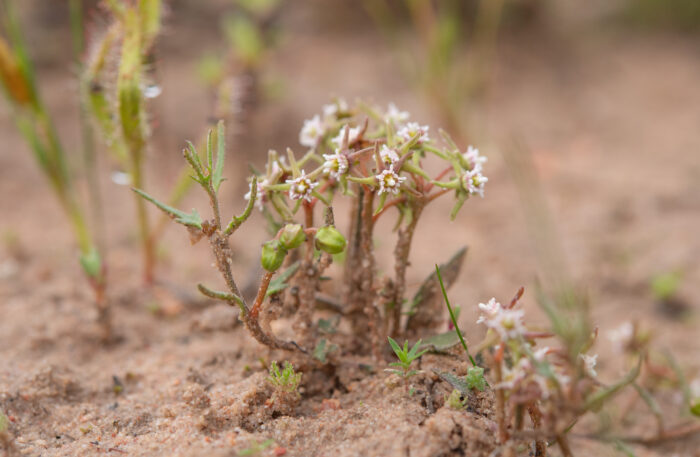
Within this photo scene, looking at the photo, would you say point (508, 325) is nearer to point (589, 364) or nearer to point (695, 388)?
point (589, 364)

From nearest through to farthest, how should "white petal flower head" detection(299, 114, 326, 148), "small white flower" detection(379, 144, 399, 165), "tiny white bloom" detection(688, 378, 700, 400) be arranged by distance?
"small white flower" detection(379, 144, 399, 165) < "white petal flower head" detection(299, 114, 326, 148) < "tiny white bloom" detection(688, 378, 700, 400)

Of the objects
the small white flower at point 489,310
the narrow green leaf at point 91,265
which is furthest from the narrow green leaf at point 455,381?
the narrow green leaf at point 91,265

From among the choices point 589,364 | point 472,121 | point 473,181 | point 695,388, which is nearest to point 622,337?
point 695,388

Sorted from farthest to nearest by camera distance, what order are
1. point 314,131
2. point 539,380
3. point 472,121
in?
point 472,121 → point 314,131 → point 539,380

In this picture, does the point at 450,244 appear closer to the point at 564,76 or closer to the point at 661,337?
the point at 661,337

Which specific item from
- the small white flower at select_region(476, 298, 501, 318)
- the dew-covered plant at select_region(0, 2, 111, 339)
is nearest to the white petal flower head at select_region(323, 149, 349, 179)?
the small white flower at select_region(476, 298, 501, 318)

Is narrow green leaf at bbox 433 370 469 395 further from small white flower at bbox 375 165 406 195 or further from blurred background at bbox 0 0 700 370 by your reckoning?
blurred background at bbox 0 0 700 370

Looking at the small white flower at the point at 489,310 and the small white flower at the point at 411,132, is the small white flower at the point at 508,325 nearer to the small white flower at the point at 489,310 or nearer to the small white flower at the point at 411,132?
the small white flower at the point at 489,310
